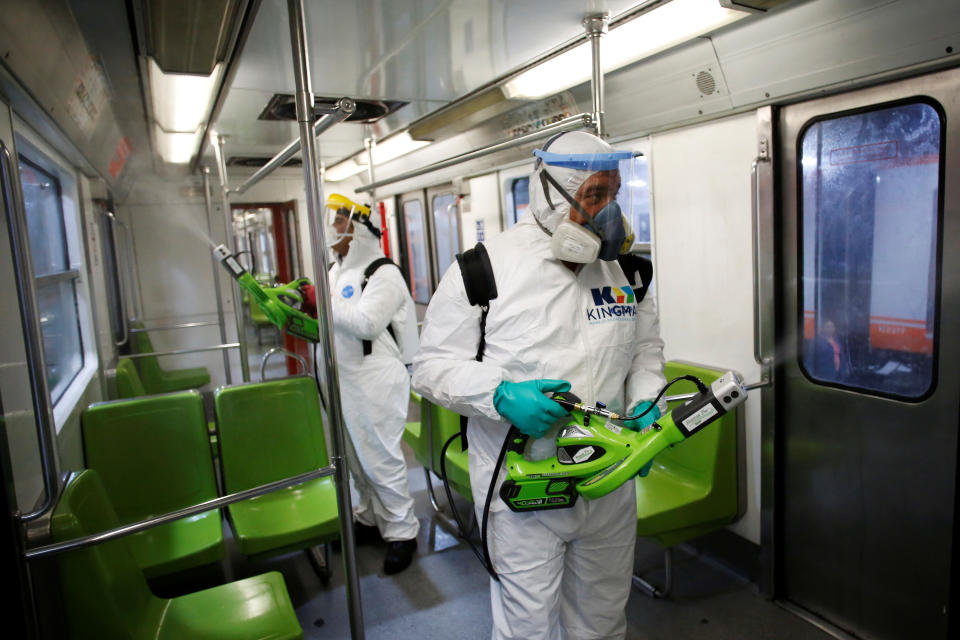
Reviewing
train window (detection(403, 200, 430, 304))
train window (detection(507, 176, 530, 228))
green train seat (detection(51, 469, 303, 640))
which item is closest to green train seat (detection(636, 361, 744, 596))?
green train seat (detection(51, 469, 303, 640))

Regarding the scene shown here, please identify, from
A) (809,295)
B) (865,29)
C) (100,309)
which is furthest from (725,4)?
(100,309)

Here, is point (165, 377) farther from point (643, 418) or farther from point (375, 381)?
point (643, 418)

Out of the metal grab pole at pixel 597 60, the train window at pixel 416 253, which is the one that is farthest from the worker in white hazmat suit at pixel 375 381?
the train window at pixel 416 253

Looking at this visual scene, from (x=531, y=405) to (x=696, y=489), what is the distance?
5.21ft

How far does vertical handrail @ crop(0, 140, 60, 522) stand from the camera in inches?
50.2

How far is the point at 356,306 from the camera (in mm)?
3008

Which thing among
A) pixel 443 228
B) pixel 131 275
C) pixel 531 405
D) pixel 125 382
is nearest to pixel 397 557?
pixel 531 405

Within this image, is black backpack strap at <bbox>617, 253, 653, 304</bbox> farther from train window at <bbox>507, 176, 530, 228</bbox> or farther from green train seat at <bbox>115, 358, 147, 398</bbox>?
green train seat at <bbox>115, 358, 147, 398</bbox>

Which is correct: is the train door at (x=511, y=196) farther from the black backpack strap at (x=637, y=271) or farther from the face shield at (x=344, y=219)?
the black backpack strap at (x=637, y=271)

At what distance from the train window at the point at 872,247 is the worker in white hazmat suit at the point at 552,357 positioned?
1023mm

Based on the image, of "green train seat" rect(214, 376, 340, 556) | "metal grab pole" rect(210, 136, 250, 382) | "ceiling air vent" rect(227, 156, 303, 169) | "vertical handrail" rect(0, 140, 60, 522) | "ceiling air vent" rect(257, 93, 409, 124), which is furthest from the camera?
"ceiling air vent" rect(227, 156, 303, 169)

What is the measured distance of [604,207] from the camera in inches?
69.6

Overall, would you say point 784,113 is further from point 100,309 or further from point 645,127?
point 100,309

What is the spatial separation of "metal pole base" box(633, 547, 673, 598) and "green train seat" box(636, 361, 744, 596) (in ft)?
0.35
